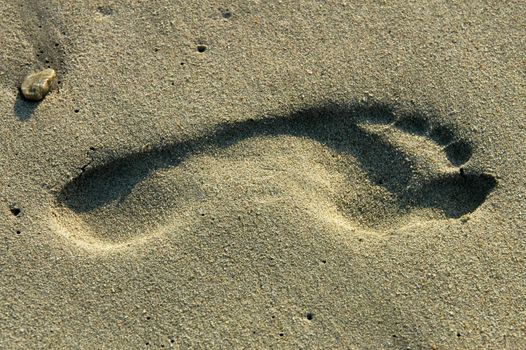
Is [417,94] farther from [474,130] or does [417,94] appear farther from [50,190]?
[50,190]

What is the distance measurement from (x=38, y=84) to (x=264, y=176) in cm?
88

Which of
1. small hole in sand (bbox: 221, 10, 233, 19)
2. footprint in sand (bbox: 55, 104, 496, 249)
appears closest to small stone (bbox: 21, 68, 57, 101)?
footprint in sand (bbox: 55, 104, 496, 249)

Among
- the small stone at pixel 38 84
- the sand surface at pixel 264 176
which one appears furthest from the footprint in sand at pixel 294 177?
the small stone at pixel 38 84

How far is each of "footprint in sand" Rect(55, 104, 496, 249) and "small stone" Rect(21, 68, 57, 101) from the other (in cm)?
34

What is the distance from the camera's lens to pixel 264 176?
228 centimetres

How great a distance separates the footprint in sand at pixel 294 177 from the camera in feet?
7.35

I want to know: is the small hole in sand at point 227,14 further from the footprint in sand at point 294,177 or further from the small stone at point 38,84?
the small stone at point 38,84

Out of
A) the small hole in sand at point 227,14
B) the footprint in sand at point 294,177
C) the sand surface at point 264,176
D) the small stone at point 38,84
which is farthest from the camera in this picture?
the small hole in sand at point 227,14

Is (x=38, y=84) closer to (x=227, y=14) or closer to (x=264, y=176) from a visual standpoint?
(x=227, y=14)

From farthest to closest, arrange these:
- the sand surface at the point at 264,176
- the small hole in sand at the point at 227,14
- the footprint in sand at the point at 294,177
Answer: the small hole in sand at the point at 227,14, the footprint in sand at the point at 294,177, the sand surface at the point at 264,176

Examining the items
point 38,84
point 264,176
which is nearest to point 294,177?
point 264,176

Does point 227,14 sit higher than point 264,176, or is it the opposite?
point 227,14

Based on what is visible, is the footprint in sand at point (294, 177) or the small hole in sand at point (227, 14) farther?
the small hole in sand at point (227, 14)

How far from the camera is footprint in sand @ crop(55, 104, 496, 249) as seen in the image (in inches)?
88.2
